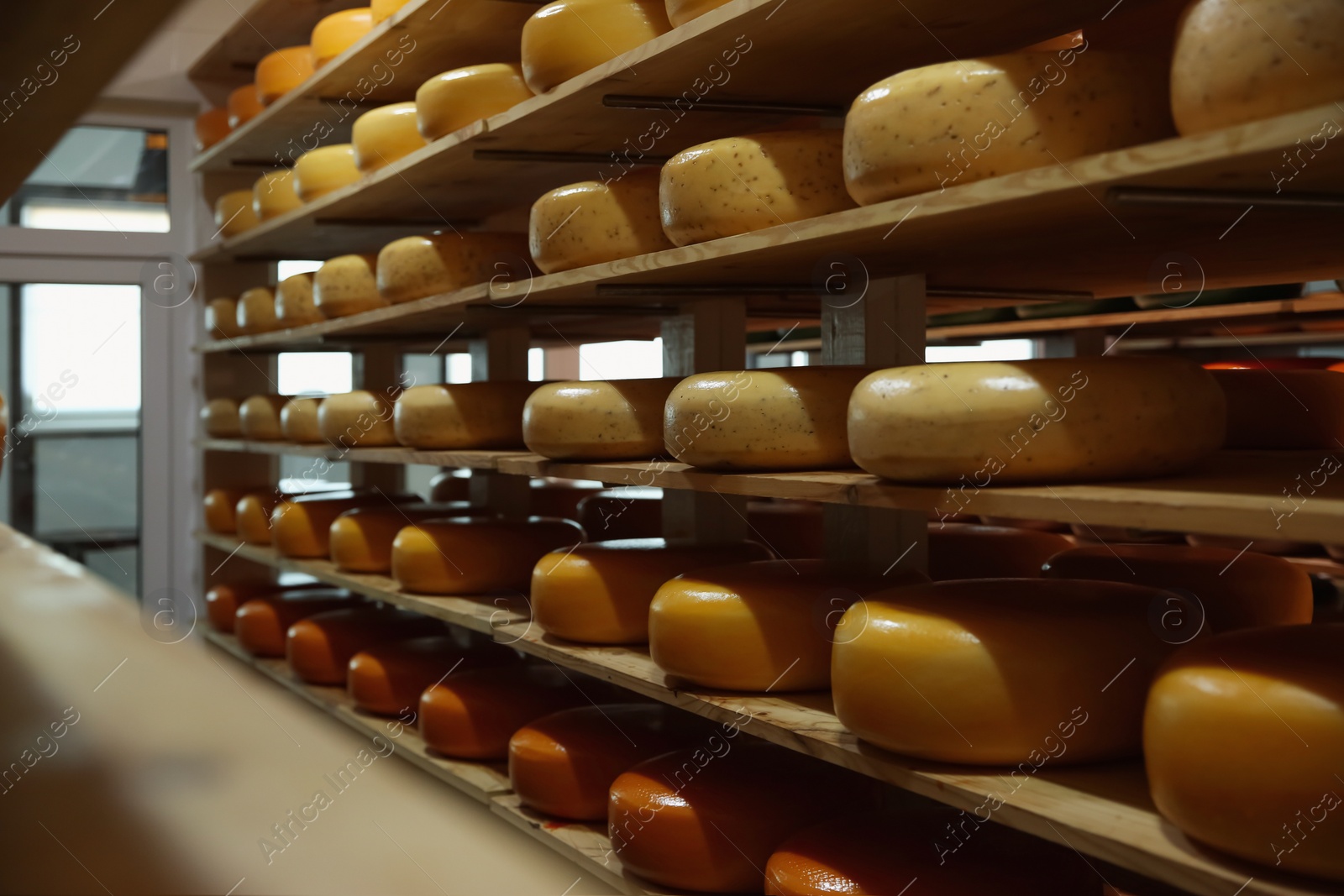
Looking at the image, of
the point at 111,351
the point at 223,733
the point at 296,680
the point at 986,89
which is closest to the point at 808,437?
the point at 986,89

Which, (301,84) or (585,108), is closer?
(585,108)

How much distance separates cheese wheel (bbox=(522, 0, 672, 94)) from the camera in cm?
211

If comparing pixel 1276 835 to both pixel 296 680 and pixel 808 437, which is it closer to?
pixel 808 437

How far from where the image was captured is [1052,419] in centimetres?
137

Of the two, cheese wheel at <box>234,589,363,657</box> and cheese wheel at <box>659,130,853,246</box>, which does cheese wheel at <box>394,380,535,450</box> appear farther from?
cheese wheel at <box>234,589,363,657</box>

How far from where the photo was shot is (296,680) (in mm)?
3426

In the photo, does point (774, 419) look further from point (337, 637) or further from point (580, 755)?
point (337, 637)

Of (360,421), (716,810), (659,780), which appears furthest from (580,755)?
(360,421)

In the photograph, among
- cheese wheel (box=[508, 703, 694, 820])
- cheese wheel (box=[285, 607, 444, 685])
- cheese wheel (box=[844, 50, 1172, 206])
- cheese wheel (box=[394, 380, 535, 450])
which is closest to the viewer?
cheese wheel (box=[844, 50, 1172, 206])

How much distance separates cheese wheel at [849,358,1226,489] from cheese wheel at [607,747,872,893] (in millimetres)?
707

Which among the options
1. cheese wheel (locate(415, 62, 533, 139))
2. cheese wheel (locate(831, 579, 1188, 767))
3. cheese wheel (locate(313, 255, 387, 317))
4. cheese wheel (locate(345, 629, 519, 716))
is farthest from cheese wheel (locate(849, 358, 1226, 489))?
cheese wheel (locate(313, 255, 387, 317))

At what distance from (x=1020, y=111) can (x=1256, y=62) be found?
31cm

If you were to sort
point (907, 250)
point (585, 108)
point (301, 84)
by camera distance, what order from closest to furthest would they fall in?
point (907, 250), point (585, 108), point (301, 84)

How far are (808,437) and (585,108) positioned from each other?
2.74 feet
